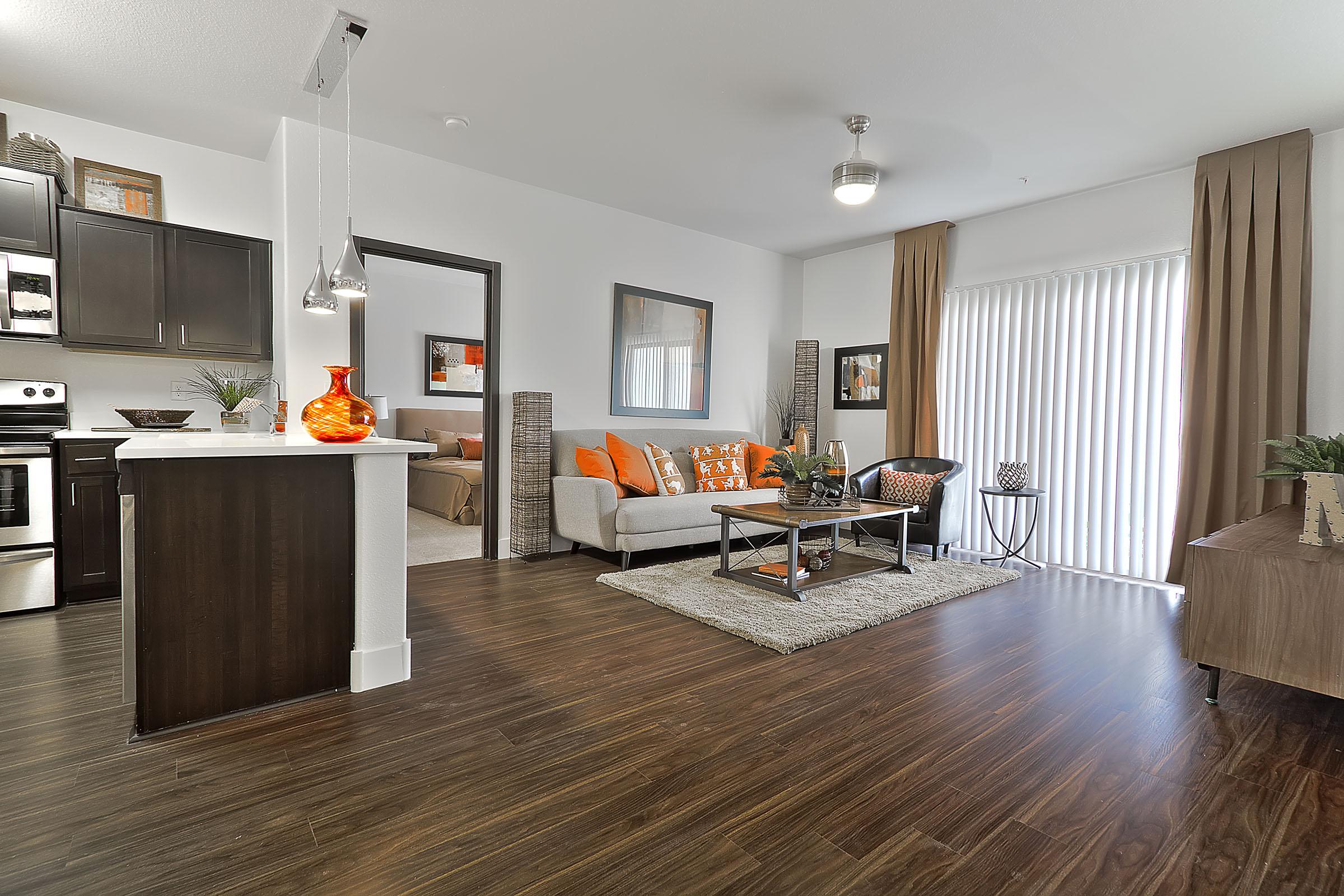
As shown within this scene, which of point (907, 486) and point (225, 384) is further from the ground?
point (225, 384)

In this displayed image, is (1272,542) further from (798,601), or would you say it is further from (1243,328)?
(1243,328)

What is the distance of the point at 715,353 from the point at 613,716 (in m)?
4.43

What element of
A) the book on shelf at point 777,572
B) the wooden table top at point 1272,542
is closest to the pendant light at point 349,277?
the book on shelf at point 777,572

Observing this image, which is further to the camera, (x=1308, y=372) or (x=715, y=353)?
(x=715, y=353)

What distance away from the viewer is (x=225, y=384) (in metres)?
4.22

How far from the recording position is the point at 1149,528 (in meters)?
4.32

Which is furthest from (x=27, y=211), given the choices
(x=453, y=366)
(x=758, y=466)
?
(x=758, y=466)

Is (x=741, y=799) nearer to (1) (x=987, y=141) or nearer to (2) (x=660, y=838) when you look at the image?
(2) (x=660, y=838)

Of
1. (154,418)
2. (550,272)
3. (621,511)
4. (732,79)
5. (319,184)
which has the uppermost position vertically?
(732,79)

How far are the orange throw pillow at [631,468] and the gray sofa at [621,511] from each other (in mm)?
109

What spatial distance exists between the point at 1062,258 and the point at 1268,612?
11.0ft

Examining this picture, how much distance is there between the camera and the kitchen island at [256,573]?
2.02 metres

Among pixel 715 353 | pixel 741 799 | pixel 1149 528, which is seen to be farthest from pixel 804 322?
pixel 741 799

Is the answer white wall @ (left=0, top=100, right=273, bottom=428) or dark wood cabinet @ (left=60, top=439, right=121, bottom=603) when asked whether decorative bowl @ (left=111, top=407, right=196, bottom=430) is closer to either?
white wall @ (left=0, top=100, right=273, bottom=428)
